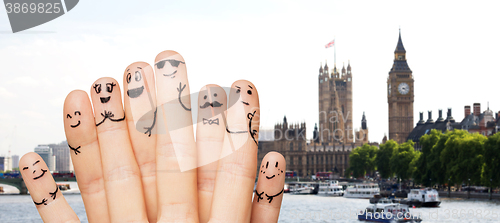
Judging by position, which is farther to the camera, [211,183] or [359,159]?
[359,159]

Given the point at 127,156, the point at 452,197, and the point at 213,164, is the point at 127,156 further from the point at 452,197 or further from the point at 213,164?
the point at 452,197

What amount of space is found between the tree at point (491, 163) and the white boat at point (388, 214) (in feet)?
38.8

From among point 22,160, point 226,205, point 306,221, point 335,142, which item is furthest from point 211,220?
point 335,142

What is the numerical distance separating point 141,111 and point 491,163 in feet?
179

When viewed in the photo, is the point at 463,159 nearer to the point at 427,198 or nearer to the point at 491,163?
the point at 491,163

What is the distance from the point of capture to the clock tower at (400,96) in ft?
470

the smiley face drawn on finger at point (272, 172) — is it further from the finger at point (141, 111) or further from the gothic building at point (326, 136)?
the gothic building at point (326, 136)

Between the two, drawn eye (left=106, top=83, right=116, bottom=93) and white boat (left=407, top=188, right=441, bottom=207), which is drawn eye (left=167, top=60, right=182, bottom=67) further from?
white boat (left=407, top=188, right=441, bottom=207)

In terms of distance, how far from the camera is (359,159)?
119 m

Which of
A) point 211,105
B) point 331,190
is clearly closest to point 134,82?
point 211,105

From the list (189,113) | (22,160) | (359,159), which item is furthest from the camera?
(359,159)

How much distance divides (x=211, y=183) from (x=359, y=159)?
11398 centimetres

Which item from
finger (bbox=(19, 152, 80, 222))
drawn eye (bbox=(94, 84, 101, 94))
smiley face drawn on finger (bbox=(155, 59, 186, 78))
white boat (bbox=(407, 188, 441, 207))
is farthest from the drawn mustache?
white boat (bbox=(407, 188, 441, 207))

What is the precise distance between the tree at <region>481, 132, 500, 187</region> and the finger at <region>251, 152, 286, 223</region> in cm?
5137
